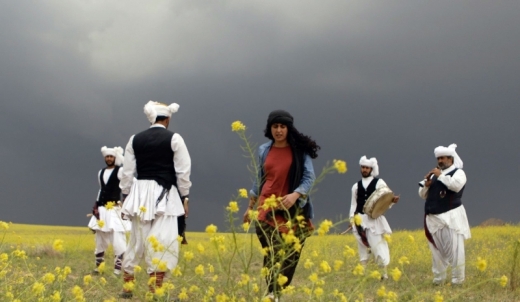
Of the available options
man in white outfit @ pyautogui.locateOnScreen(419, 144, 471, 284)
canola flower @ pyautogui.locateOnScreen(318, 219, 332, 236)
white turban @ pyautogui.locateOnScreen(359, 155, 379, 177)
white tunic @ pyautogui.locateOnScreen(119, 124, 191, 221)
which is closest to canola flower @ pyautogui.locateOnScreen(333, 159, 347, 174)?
canola flower @ pyautogui.locateOnScreen(318, 219, 332, 236)

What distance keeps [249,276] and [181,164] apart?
3.13 metres

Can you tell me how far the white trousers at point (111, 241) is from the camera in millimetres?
9345

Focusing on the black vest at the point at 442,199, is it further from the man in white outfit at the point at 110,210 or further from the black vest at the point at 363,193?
the man in white outfit at the point at 110,210

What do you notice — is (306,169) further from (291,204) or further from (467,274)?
(467,274)

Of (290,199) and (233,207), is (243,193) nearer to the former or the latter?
(233,207)

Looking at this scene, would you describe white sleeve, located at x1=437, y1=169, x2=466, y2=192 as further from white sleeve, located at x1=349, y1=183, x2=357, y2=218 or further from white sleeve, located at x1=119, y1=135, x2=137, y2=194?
white sleeve, located at x1=119, y1=135, x2=137, y2=194

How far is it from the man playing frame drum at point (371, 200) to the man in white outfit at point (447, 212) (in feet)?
2.36

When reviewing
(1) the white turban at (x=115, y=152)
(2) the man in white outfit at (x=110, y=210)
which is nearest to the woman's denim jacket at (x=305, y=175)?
(2) the man in white outfit at (x=110, y=210)

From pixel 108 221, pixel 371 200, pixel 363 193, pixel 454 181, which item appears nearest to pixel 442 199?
pixel 454 181

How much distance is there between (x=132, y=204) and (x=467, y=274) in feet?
21.6

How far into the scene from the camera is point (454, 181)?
28.4 ft

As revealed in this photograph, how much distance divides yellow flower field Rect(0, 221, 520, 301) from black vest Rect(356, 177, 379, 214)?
36.5 inches

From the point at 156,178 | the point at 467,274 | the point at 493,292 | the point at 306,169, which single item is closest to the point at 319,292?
the point at 306,169

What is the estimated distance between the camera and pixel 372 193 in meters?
9.60
